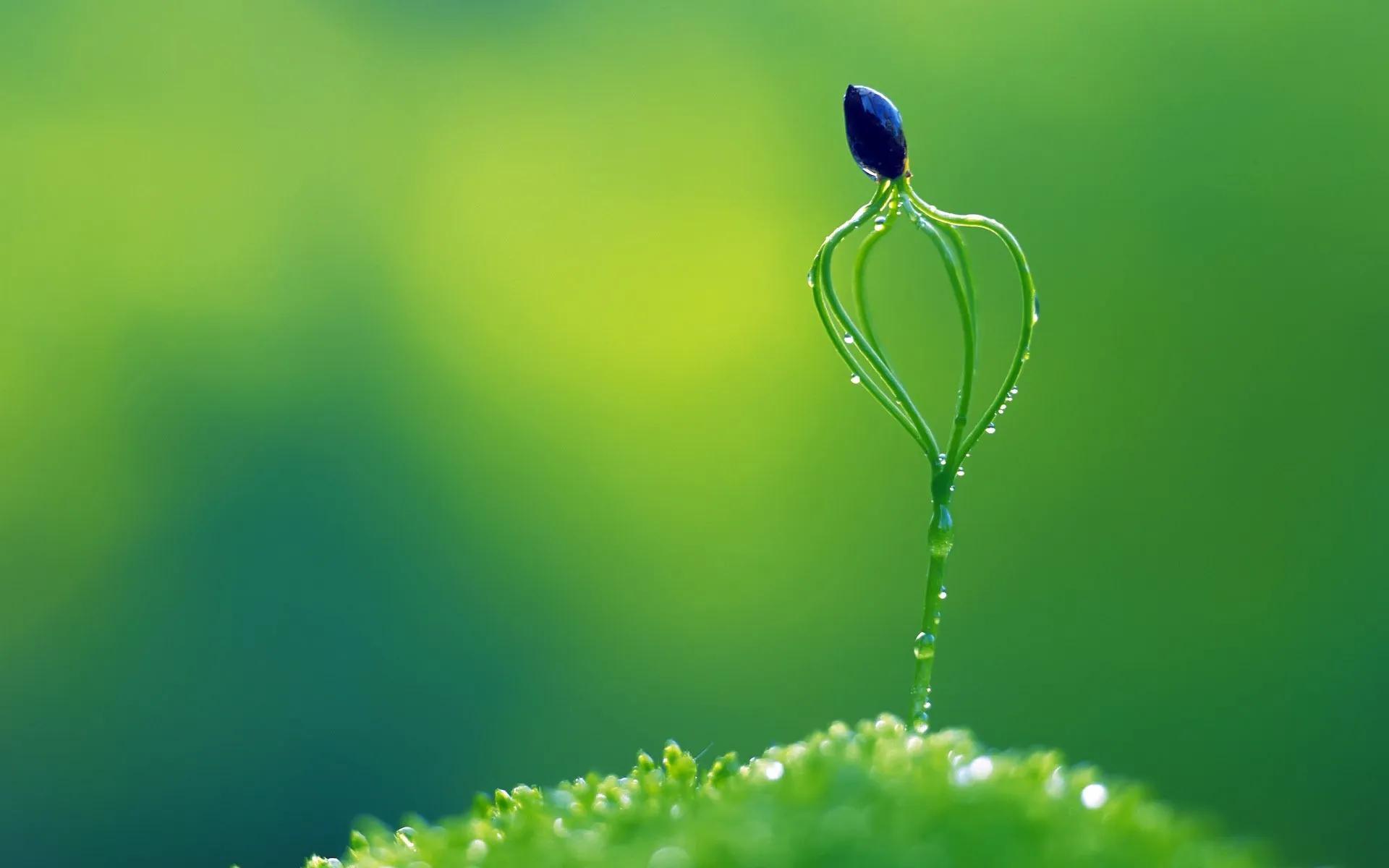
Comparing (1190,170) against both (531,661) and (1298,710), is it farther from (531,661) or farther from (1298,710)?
(531,661)

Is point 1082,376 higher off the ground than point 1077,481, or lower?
higher

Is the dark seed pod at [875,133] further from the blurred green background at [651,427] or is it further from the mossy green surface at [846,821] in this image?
the blurred green background at [651,427]

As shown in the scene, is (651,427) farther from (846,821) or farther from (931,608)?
(846,821)

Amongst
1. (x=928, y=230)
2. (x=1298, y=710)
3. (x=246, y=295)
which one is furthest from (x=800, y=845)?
(x=246, y=295)

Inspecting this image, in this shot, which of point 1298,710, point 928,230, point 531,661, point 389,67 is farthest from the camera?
point 389,67

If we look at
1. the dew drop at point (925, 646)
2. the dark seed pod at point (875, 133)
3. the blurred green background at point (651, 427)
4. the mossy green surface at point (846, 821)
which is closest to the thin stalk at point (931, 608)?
the dew drop at point (925, 646)

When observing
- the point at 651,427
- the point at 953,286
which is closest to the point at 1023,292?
the point at 953,286

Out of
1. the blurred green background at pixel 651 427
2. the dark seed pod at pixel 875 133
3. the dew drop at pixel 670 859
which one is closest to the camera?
the dew drop at pixel 670 859
